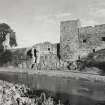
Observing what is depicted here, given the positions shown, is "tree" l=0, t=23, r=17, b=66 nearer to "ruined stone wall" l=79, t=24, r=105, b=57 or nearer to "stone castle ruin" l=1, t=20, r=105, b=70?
"stone castle ruin" l=1, t=20, r=105, b=70

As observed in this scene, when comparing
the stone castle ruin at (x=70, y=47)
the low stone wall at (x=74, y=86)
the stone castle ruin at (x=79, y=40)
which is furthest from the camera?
the stone castle ruin at (x=79, y=40)

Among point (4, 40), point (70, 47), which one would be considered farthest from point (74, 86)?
point (4, 40)

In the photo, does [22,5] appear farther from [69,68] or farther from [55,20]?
[69,68]

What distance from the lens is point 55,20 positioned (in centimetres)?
304

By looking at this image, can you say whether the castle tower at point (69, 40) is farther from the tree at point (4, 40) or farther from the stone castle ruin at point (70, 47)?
the tree at point (4, 40)

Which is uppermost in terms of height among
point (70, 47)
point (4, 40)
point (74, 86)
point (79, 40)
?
point (4, 40)

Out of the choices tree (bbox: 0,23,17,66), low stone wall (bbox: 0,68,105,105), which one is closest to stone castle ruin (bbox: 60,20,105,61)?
low stone wall (bbox: 0,68,105,105)

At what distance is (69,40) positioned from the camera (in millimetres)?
5797

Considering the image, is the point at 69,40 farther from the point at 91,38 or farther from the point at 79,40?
the point at 91,38

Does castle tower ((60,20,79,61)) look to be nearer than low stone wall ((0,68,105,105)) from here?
No

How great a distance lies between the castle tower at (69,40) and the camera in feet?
17.2

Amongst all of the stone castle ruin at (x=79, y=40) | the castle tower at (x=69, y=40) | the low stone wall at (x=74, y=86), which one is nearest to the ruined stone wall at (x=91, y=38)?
the stone castle ruin at (x=79, y=40)

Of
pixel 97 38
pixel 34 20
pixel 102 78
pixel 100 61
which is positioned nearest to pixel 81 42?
pixel 97 38

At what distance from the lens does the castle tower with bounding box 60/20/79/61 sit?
523cm
